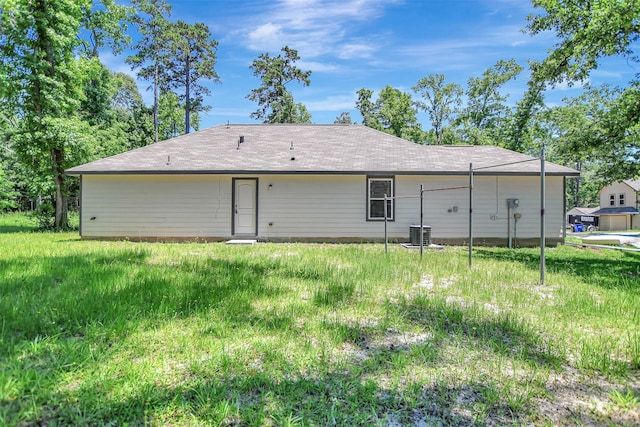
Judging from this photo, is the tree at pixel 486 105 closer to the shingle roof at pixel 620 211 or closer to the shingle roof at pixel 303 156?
the shingle roof at pixel 303 156

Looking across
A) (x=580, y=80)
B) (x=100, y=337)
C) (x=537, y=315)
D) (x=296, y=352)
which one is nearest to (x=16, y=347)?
(x=100, y=337)

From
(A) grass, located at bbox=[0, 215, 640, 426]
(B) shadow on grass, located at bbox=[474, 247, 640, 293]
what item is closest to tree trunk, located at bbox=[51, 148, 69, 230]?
(A) grass, located at bbox=[0, 215, 640, 426]

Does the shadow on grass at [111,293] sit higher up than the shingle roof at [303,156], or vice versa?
the shingle roof at [303,156]

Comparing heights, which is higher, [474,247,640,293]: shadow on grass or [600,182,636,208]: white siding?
[600,182,636,208]: white siding

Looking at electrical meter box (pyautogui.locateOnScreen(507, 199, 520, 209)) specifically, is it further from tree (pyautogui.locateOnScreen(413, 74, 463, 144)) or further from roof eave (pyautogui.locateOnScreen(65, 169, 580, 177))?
tree (pyautogui.locateOnScreen(413, 74, 463, 144))

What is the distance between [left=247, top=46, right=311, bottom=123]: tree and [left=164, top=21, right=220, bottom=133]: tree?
11.7 ft

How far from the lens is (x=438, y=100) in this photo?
32.2m

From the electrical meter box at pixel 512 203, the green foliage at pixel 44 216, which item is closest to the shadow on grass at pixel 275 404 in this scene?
the electrical meter box at pixel 512 203

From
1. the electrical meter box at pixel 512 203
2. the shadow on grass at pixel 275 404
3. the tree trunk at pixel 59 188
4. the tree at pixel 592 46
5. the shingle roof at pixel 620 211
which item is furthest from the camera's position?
the shingle roof at pixel 620 211

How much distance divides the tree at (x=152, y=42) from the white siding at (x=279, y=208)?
15148mm

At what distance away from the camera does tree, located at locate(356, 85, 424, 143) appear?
29672mm

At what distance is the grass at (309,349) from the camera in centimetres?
218

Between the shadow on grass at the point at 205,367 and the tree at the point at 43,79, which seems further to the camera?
the tree at the point at 43,79

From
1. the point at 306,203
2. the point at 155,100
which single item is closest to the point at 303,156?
the point at 306,203
